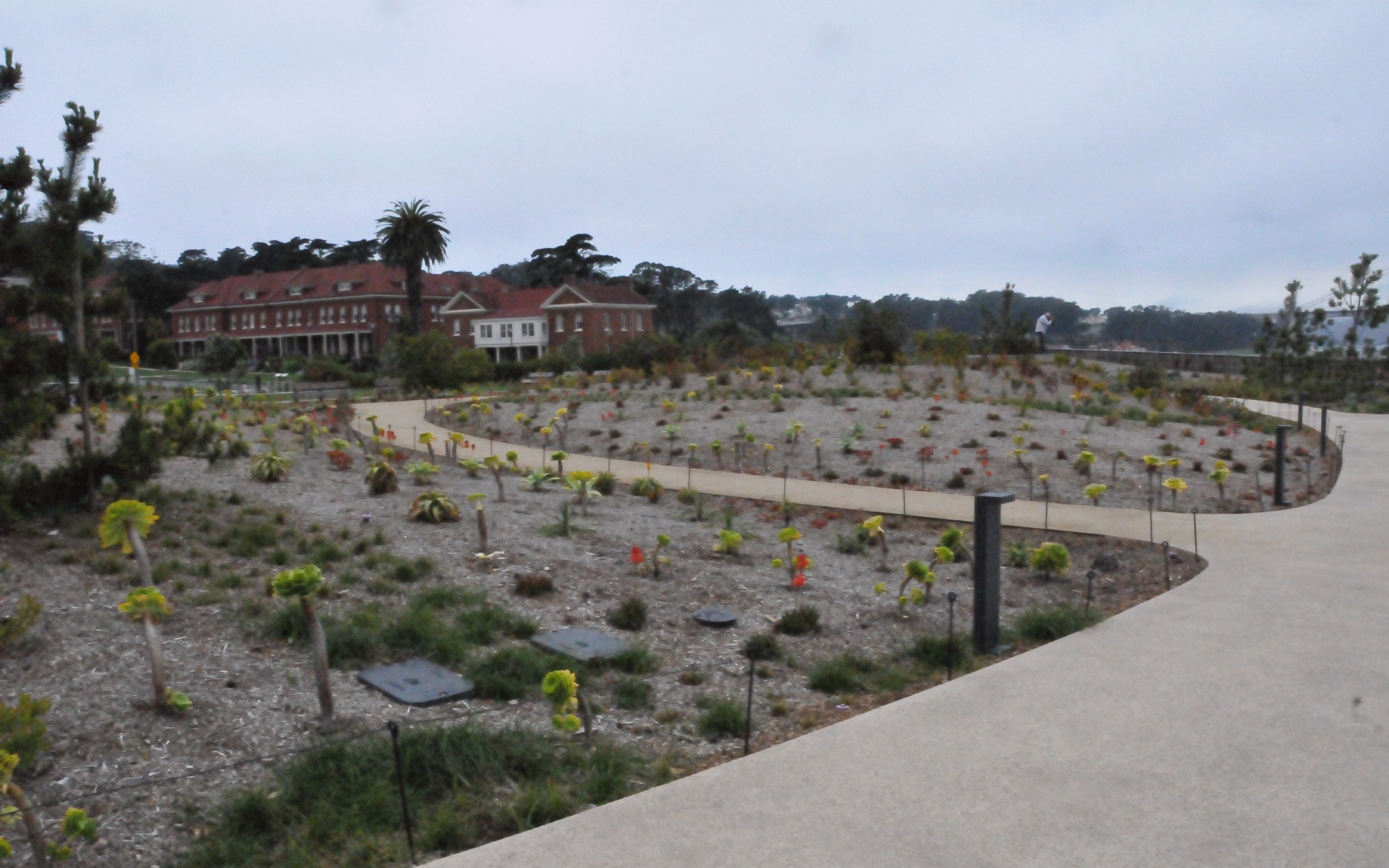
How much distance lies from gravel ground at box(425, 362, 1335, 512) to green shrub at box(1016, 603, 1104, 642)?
5.11m

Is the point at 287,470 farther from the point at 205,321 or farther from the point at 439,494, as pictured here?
the point at 205,321

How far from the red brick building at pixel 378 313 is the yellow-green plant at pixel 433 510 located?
5149 centimetres

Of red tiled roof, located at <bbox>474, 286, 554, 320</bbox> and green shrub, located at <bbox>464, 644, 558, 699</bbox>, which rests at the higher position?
red tiled roof, located at <bbox>474, 286, 554, 320</bbox>

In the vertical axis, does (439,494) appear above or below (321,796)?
above

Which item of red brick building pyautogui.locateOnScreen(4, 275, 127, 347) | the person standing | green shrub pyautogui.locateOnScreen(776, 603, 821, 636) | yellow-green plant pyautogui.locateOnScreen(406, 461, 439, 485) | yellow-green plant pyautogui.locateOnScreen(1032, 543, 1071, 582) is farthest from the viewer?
the person standing

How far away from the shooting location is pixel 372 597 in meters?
6.91

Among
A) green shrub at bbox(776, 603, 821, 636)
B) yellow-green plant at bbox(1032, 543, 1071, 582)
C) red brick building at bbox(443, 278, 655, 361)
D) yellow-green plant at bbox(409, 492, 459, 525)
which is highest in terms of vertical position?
red brick building at bbox(443, 278, 655, 361)

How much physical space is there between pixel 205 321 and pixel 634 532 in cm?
7241

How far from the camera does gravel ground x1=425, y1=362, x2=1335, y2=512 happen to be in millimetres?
12836

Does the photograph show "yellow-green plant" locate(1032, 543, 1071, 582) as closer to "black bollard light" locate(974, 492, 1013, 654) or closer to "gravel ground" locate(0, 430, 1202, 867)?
"gravel ground" locate(0, 430, 1202, 867)

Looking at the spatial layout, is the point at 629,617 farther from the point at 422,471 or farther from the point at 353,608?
the point at 422,471

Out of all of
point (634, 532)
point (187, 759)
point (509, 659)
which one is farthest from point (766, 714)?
point (634, 532)

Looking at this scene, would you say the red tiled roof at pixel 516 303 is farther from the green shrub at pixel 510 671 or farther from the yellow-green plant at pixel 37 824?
the yellow-green plant at pixel 37 824

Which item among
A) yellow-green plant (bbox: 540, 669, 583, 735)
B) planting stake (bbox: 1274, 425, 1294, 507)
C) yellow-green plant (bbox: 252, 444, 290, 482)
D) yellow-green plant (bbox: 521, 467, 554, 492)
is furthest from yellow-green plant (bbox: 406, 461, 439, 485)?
planting stake (bbox: 1274, 425, 1294, 507)
